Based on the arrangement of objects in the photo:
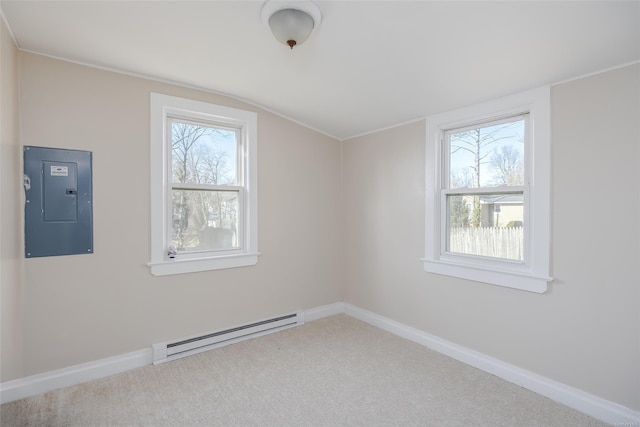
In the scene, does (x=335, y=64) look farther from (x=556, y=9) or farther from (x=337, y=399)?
(x=337, y=399)

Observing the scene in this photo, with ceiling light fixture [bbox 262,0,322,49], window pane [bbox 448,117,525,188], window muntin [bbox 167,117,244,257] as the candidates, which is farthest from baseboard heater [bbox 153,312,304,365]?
ceiling light fixture [bbox 262,0,322,49]

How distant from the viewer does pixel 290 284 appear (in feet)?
11.5

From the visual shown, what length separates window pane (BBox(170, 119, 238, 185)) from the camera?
2.86 meters

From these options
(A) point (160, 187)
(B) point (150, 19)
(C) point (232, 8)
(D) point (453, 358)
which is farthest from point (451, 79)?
Answer: (A) point (160, 187)

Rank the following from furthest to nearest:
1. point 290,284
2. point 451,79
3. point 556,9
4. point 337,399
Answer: point 290,284
point 451,79
point 337,399
point 556,9

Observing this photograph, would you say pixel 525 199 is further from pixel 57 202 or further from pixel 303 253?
pixel 57 202

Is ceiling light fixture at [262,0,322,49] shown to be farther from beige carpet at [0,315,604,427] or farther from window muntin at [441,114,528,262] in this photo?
beige carpet at [0,315,604,427]

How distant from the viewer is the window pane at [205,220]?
2.86 meters

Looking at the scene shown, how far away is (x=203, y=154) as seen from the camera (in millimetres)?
2994

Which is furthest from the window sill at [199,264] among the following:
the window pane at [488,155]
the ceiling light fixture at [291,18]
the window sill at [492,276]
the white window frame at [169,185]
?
the window pane at [488,155]

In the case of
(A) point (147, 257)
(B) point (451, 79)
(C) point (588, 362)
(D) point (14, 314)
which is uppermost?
(B) point (451, 79)

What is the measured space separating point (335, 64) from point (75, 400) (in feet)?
9.58

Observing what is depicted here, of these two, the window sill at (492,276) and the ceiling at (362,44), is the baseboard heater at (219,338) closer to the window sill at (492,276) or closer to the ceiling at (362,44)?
the window sill at (492,276)

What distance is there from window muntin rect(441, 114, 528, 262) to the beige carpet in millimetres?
1033
